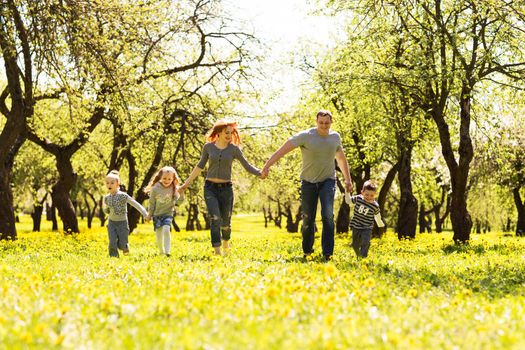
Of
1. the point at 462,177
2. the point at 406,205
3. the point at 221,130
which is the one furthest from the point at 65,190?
the point at 221,130

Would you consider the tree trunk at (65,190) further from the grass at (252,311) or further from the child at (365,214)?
the grass at (252,311)

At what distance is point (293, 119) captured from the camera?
25.6 m

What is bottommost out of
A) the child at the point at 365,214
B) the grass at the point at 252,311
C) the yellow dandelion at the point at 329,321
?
the grass at the point at 252,311

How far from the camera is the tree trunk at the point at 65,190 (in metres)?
24.6

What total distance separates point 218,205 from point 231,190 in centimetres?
37

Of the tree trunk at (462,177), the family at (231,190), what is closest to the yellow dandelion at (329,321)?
the family at (231,190)

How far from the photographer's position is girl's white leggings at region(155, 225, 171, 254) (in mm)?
11248

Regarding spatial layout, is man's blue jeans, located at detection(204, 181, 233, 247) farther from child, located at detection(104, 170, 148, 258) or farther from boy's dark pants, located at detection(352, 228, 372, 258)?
boy's dark pants, located at detection(352, 228, 372, 258)

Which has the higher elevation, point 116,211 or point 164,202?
point 164,202

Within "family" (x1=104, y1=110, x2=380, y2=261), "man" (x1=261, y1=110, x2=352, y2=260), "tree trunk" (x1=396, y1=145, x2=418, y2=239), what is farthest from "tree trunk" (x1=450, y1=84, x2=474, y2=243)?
"man" (x1=261, y1=110, x2=352, y2=260)

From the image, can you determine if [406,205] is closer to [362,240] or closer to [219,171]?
[362,240]

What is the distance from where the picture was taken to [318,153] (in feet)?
30.9

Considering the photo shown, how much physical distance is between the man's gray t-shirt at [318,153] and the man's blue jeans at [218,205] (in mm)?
1656

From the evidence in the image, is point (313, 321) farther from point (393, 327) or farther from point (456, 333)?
point (456, 333)
